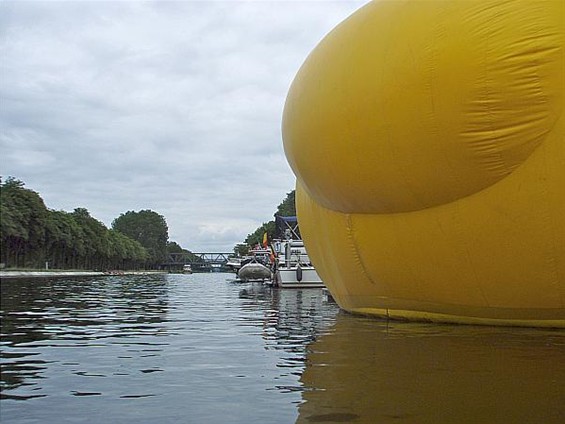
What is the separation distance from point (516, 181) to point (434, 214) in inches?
44.2

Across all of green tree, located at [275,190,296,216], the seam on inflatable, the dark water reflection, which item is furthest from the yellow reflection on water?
green tree, located at [275,190,296,216]

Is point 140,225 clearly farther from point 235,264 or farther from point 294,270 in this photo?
point 235,264

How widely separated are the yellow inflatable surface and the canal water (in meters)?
0.77

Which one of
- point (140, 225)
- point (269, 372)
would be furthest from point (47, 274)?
point (269, 372)

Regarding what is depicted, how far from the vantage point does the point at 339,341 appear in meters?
8.06

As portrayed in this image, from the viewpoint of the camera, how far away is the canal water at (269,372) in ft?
13.7

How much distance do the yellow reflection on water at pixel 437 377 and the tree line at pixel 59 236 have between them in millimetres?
1835

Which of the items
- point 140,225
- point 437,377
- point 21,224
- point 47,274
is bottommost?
point 437,377

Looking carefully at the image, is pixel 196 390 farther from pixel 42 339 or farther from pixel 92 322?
pixel 92 322

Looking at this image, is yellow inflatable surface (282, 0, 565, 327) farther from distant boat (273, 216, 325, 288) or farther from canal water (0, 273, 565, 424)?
distant boat (273, 216, 325, 288)

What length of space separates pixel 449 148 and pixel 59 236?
4.83 m

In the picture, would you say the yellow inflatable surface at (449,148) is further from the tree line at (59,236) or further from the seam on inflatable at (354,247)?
the tree line at (59,236)

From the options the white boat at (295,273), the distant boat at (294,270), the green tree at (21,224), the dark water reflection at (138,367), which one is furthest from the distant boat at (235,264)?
the green tree at (21,224)

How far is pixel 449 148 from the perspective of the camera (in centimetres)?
745
